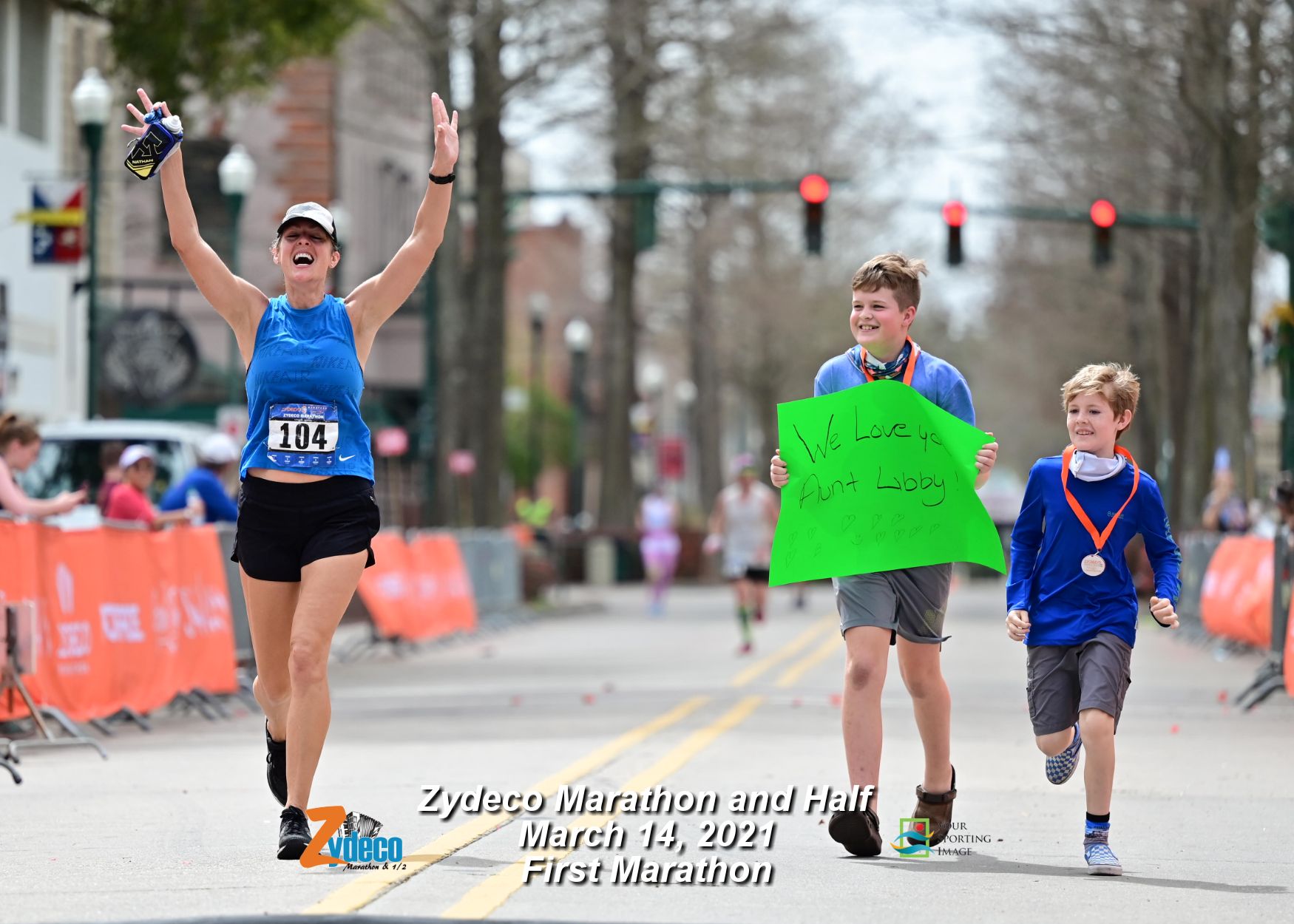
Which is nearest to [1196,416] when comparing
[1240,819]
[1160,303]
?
[1160,303]

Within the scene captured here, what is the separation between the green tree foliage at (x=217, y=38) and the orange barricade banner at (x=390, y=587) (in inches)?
186

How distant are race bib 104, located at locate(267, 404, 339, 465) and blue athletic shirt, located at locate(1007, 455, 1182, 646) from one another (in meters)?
2.20

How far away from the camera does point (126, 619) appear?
47.1 ft

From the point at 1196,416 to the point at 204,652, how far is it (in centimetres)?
2453

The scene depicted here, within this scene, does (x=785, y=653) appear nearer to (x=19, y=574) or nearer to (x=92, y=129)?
(x=92, y=129)

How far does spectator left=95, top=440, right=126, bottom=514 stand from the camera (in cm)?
1664

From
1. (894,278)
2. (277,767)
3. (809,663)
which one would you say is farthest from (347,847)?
(809,663)

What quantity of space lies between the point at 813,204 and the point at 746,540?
21.2 feet

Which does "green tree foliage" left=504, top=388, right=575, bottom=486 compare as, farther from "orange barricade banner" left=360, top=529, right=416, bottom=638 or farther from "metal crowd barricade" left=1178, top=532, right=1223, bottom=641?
"orange barricade banner" left=360, top=529, right=416, bottom=638

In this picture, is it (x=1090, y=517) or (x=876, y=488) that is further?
(x=876, y=488)

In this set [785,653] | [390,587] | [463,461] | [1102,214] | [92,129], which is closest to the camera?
[390,587]

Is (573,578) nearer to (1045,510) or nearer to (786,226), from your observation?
(786,226)

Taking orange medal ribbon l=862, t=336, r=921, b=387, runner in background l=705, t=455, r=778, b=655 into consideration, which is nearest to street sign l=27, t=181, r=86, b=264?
runner in background l=705, t=455, r=778, b=655

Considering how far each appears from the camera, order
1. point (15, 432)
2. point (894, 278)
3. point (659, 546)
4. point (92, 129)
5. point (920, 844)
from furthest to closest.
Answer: point (659, 546), point (92, 129), point (15, 432), point (920, 844), point (894, 278)
